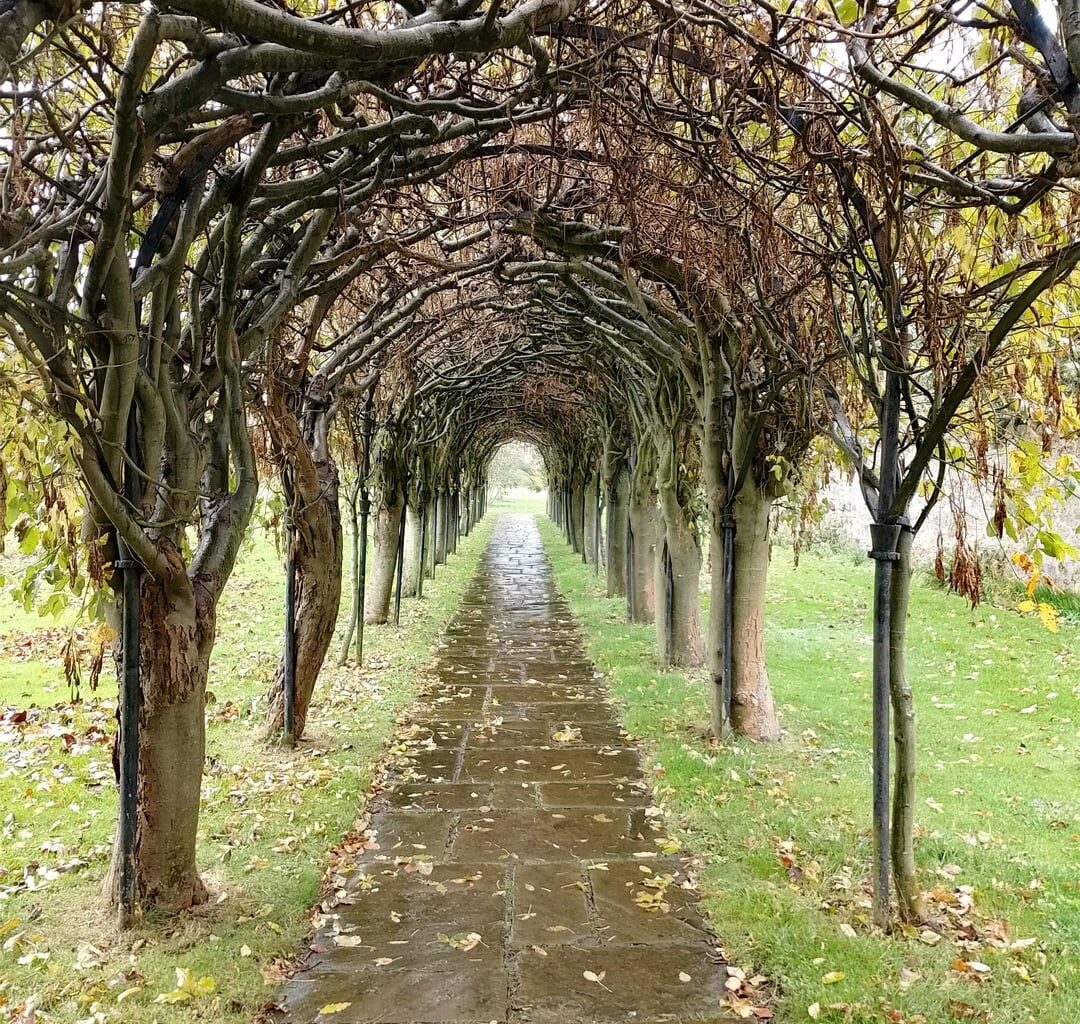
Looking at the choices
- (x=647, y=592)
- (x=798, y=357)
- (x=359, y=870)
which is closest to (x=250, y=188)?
(x=798, y=357)

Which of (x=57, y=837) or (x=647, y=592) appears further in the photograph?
(x=647, y=592)

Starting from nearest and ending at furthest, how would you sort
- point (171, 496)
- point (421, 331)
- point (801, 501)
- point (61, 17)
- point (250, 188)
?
point (61, 17) → point (250, 188) → point (171, 496) → point (801, 501) → point (421, 331)

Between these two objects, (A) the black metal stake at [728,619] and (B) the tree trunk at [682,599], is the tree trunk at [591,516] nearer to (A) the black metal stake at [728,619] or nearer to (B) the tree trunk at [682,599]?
(B) the tree trunk at [682,599]

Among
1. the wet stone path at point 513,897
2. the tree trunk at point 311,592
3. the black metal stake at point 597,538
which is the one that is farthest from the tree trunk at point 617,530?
the tree trunk at point 311,592

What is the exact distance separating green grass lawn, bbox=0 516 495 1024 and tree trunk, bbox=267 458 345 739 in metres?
0.34

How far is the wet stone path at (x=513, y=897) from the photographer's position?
341 cm

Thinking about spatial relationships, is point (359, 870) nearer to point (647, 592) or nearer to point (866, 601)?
point (647, 592)

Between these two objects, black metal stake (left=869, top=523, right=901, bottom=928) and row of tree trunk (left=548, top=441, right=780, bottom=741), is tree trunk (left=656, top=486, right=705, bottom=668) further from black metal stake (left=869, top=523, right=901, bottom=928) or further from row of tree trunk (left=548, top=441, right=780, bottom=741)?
black metal stake (left=869, top=523, right=901, bottom=928)

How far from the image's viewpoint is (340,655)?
33.3ft

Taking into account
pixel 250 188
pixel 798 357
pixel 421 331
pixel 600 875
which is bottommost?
pixel 600 875

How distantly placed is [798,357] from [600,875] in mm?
3198

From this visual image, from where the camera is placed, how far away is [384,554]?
12711 mm

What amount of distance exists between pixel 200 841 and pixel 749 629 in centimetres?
427

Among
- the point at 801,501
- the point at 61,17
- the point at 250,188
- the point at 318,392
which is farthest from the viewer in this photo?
the point at 801,501
